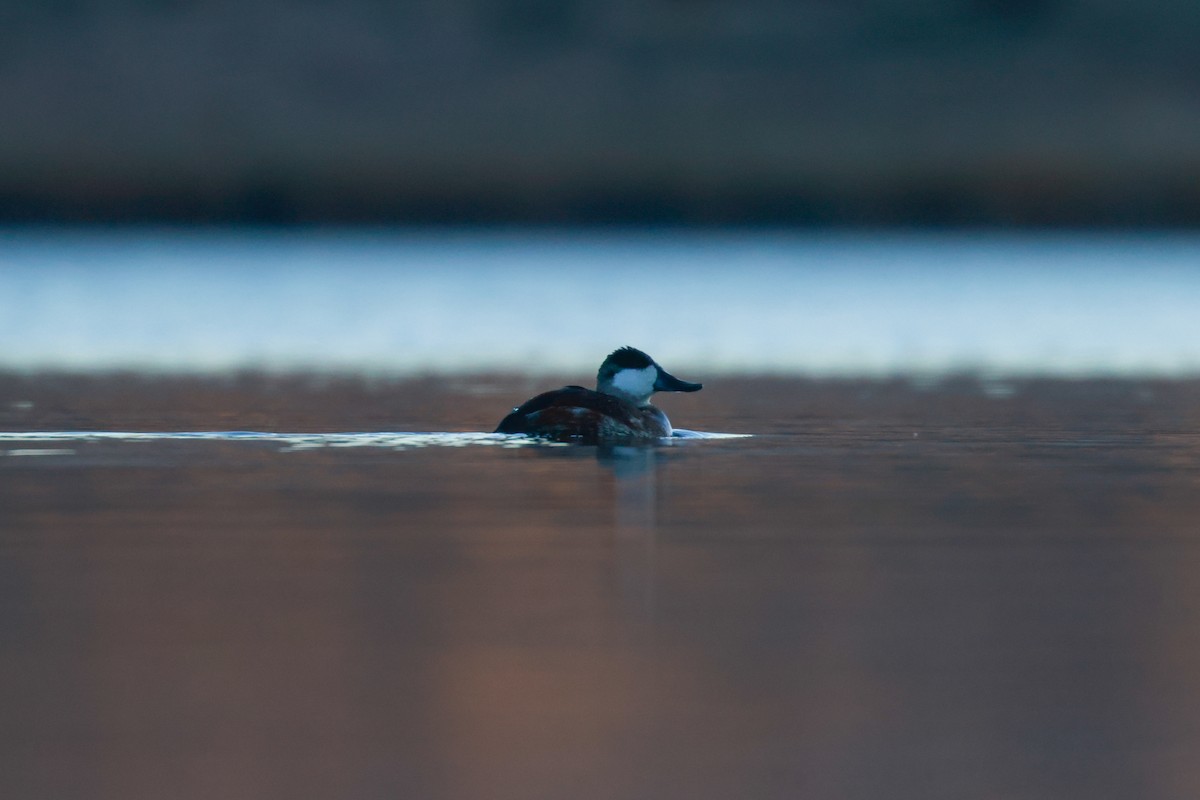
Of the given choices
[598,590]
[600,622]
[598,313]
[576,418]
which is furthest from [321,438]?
[598,313]

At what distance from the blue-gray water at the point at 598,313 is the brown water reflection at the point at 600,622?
877cm

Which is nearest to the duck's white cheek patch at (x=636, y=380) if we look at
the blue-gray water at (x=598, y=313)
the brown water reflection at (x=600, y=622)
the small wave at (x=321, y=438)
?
the small wave at (x=321, y=438)

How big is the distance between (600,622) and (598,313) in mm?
25869

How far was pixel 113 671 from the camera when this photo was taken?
711 centimetres

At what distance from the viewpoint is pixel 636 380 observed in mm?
13828

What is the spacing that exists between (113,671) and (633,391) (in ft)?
23.1

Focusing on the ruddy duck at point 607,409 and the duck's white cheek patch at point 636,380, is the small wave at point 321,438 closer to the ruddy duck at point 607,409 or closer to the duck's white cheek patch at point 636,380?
the ruddy duck at point 607,409

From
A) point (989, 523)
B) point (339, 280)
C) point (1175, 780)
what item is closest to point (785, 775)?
point (1175, 780)

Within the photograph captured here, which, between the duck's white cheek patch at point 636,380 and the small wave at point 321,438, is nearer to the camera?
the small wave at point 321,438

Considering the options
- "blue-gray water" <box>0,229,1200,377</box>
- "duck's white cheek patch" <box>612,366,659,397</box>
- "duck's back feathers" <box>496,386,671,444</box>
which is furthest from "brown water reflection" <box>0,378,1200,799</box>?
"blue-gray water" <box>0,229,1200,377</box>

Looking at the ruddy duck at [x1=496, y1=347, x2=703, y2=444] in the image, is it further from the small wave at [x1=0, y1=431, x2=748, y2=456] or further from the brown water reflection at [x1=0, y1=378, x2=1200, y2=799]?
the brown water reflection at [x1=0, y1=378, x2=1200, y2=799]

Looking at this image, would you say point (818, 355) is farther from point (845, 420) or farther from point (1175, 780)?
point (1175, 780)

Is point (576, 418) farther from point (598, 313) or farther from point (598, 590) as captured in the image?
point (598, 313)

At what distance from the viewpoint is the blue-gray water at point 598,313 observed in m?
22.3
